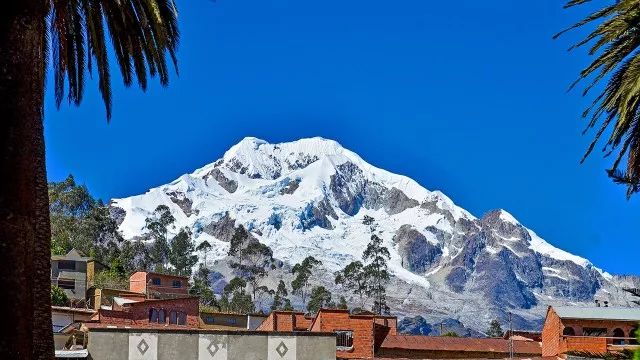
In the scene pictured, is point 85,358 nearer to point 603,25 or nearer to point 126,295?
point 603,25

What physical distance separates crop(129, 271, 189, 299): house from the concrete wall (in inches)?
2028

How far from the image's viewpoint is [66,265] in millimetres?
94750

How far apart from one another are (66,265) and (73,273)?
1092 millimetres

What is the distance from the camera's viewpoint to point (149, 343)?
113 ft

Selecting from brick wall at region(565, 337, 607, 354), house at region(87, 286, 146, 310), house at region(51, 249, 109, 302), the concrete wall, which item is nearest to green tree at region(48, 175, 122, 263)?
house at region(51, 249, 109, 302)

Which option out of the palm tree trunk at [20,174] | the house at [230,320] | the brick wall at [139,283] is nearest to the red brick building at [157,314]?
the house at [230,320]

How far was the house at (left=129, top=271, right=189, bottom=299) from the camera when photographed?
88875 millimetres

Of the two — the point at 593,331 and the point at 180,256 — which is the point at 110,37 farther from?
the point at 180,256

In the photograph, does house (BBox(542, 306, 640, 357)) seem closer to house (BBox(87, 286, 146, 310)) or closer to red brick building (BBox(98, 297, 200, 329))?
red brick building (BBox(98, 297, 200, 329))

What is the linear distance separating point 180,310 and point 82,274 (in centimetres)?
2710

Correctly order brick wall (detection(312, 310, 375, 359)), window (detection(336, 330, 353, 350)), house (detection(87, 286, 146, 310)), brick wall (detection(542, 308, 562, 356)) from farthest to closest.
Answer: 1. house (detection(87, 286, 146, 310))
2. brick wall (detection(542, 308, 562, 356))
3. window (detection(336, 330, 353, 350))
4. brick wall (detection(312, 310, 375, 359))

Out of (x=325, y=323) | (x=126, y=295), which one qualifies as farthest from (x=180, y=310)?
(x=325, y=323)

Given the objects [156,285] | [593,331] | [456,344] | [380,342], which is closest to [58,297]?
[156,285]

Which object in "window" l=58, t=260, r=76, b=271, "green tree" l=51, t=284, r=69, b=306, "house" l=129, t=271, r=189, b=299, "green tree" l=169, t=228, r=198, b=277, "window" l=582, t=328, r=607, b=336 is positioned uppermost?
"green tree" l=169, t=228, r=198, b=277
